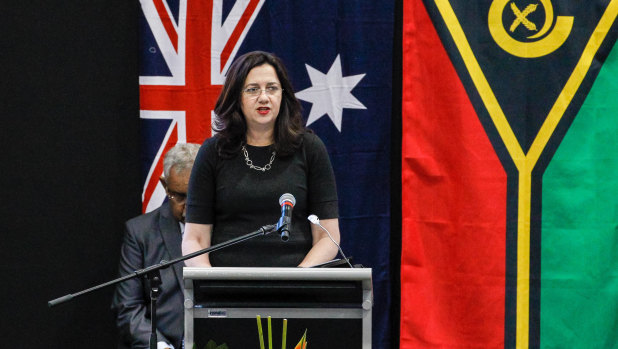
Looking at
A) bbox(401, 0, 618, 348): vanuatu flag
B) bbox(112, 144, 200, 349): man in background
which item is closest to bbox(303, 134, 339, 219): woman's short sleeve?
bbox(112, 144, 200, 349): man in background

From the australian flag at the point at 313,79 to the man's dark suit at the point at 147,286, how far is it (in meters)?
0.62

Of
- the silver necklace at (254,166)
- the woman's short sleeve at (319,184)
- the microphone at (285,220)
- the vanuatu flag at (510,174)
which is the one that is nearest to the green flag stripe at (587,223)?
the vanuatu flag at (510,174)

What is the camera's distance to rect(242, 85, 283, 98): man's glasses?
2627 millimetres

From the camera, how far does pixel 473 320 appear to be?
147 inches

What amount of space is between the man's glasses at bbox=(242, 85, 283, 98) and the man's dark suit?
848 millimetres

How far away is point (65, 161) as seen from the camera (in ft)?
12.1

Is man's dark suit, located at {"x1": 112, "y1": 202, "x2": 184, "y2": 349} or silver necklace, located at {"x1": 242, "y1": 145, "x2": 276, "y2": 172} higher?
silver necklace, located at {"x1": 242, "y1": 145, "x2": 276, "y2": 172}

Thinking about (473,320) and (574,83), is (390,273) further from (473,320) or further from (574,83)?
(574,83)

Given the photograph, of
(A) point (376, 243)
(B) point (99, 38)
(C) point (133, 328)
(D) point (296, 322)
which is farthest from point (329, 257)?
(B) point (99, 38)

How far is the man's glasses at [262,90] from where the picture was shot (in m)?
2.63

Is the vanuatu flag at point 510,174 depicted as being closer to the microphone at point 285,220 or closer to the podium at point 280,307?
the microphone at point 285,220

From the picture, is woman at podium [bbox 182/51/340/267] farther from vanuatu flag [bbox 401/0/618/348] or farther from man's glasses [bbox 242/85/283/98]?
vanuatu flag [bbox 401/0/618/348]

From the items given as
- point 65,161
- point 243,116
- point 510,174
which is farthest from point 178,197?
point 510,174

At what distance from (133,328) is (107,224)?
0.84m
